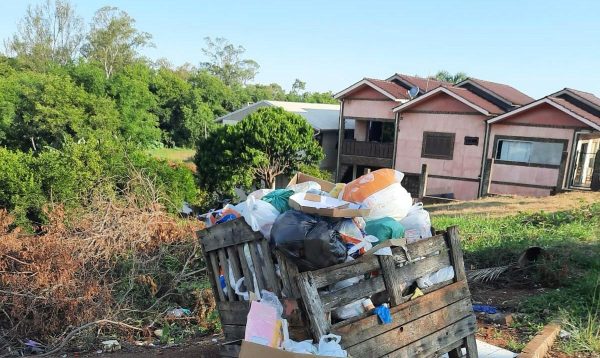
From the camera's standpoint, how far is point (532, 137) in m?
17.4

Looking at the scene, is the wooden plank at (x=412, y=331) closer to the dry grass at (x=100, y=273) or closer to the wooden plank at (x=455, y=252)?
the wooden plank at (x=455, y=252)

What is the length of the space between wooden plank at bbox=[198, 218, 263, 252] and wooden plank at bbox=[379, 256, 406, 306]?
2.28 ft

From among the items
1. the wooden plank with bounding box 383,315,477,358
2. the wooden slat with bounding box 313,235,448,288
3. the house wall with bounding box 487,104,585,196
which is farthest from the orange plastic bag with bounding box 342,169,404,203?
the house wall with bounding box 487,104,585,196

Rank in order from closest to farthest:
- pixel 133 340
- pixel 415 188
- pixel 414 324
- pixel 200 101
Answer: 1. pixel 414 324
2. pixel 133 340
3. pixel 415 188
4. pixel 200 101

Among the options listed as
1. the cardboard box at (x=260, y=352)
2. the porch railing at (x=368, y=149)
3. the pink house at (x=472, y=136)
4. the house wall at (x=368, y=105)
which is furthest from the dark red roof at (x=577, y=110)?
the cardboard box at (x=260, y=352)

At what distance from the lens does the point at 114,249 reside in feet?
19.8

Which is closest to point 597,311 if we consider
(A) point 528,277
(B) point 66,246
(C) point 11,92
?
(A) point 528,277

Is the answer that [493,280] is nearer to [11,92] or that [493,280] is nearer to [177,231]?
[177,231]

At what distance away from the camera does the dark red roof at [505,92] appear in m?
19.8

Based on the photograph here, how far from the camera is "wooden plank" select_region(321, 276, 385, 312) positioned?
220cm

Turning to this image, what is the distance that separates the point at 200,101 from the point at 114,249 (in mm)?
30024

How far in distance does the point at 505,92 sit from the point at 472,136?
371 centimetres

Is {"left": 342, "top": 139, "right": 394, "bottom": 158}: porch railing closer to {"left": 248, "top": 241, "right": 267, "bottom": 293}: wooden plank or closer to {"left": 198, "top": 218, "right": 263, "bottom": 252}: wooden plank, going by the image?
{"left": 198, "top": 218, "right": 263, "bottom": 252}: wooden plank

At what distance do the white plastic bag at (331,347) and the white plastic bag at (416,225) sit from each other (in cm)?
96
